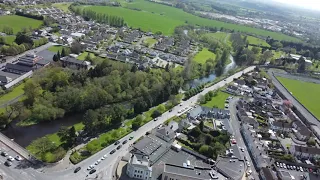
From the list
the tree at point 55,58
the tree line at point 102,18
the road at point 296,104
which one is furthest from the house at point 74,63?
the road at point 296,104

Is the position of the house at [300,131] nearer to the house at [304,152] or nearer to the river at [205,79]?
the house at [304,152]

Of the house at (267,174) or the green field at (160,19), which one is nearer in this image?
the house at (267,174)

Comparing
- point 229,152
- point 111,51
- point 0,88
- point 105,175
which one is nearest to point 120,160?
point 105,175

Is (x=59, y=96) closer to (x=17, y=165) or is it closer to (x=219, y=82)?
(x=17, y=165)

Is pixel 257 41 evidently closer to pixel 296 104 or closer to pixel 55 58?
pixel 296 104

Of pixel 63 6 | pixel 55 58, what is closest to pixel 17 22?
pixel 55 58
